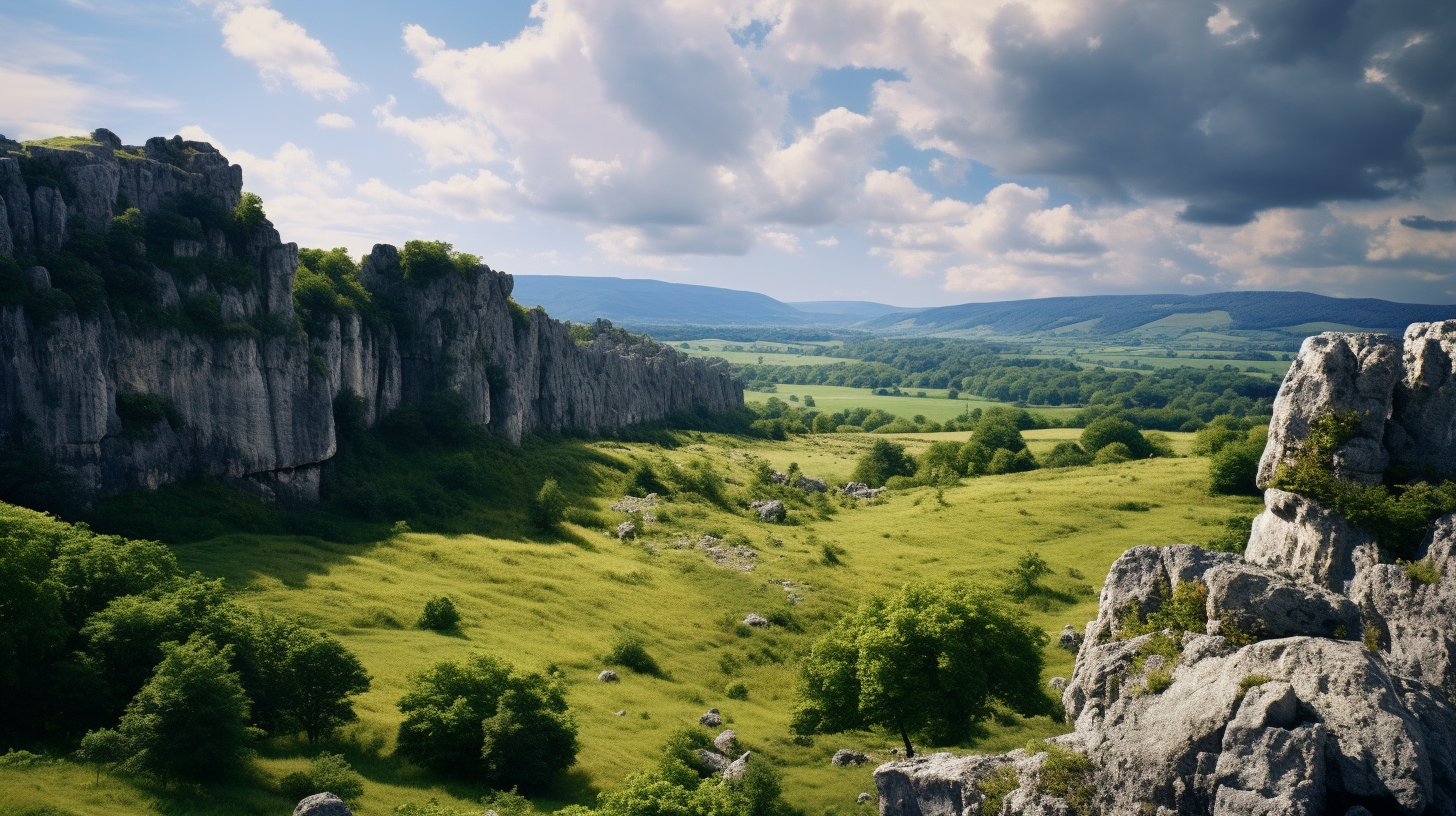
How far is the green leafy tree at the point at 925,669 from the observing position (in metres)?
35.0

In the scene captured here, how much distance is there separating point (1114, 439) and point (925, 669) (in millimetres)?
110185

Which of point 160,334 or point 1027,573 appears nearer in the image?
point 160,334

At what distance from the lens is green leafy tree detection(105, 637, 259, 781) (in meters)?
26.1

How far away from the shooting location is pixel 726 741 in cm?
3838

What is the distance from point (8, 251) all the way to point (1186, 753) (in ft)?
223

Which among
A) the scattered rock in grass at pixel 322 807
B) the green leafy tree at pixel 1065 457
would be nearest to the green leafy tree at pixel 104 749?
the scattered rock in grass at pixel 322 807

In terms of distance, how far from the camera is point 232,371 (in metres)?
60.5

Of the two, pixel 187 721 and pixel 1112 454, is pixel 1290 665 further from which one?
pixel 1112 454

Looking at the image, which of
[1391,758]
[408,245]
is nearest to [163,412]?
[408,245]

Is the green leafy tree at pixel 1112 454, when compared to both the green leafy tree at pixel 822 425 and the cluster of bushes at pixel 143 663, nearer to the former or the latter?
the green leafy tree at pixel 822 425

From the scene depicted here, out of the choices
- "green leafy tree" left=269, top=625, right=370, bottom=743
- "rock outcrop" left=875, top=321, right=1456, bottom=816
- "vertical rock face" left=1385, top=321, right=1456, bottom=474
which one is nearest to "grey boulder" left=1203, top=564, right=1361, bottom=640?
"rock outcrop" left=875, top=321, right=1456, bottom=816

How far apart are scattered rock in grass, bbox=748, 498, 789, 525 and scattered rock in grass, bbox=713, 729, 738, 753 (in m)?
50.2

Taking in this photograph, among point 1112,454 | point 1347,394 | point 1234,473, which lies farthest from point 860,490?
point 1347,394

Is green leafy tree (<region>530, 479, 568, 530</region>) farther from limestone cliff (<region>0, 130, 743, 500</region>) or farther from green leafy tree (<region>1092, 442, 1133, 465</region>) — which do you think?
green leafy tree (<region>1092, 442, 1133, 465</region>)
